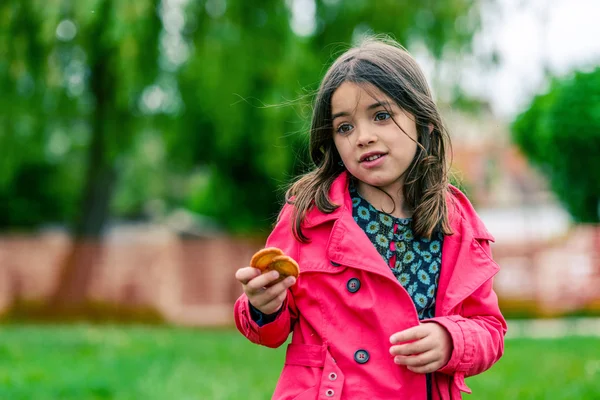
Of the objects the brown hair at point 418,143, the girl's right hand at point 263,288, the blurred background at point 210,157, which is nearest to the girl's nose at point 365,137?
the brown hair at point 418,143

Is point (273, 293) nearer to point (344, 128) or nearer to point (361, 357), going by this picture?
point (361, 357)

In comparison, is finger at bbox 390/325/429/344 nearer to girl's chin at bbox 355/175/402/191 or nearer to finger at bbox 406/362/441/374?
finger at bbox 406/362/441/374

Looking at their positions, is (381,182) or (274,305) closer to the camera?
(274,305)

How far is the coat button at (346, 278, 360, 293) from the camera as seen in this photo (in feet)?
5.41

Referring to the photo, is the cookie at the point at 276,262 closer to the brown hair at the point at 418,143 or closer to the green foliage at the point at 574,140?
the brown hair at the point at 418,143

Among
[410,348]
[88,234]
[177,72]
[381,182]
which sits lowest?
[88,234]

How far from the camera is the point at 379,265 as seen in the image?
5.36 ft

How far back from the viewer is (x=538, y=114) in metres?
4.60

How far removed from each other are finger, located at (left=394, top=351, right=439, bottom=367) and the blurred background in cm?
274

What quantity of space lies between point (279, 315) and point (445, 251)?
422 mm

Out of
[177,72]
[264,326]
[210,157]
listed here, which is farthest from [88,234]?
[264,326]

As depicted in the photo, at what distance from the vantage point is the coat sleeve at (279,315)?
169 cm

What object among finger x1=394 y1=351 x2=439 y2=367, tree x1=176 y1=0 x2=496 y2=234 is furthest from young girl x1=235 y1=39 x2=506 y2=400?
tree x1=176 y1=0 x2=496 y2=234

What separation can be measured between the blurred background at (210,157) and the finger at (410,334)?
2.72 metres
